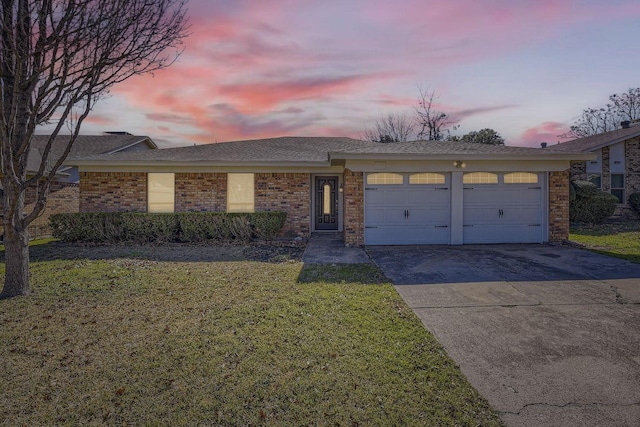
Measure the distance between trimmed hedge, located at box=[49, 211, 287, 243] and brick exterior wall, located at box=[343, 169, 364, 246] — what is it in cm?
241

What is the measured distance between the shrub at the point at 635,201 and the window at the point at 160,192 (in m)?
21.4

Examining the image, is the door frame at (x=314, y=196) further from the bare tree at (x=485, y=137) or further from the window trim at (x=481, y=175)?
the bare tree at (x=485, y=137)

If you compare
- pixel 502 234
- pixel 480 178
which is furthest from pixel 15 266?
pixel 502 234

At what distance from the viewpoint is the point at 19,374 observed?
3.07 m

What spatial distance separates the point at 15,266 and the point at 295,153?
9052 mm

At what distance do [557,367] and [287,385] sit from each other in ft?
8.29

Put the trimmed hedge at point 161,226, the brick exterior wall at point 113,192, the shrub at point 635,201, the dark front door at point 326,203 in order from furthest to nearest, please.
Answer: the shrub at point 635,201 → the dark front door at point 326,203 → the brick exterior wall at point 113,192 → the trimmed hedge at point 161,226

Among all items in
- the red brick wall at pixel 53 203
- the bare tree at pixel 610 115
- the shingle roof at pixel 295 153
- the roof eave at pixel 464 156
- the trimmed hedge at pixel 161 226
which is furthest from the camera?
the bare tree at pixel 610 115

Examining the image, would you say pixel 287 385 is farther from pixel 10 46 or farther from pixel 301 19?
pixel 301 19

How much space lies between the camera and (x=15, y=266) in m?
5.32

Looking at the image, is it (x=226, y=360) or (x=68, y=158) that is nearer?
(x=226, y=360)

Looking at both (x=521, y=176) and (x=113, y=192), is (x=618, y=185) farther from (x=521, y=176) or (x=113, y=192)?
(x=113, y=192)

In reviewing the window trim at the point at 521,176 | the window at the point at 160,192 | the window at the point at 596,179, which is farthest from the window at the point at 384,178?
the window at the point at 596,179

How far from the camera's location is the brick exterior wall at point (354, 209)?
9.85 m
